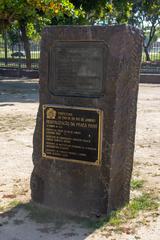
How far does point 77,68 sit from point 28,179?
2011 millimetres

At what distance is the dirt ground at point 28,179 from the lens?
484cm

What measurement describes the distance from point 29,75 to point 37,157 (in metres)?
20.8

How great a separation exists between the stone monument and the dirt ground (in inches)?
13.5

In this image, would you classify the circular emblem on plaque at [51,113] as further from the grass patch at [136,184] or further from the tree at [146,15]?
the tree at [146,15]

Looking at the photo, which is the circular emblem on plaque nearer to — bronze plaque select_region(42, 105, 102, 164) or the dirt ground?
bronze plaque select_region(42, 105, 102, 164)

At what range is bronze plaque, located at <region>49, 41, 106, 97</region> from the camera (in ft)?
16.5

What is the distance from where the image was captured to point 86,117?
5148mm

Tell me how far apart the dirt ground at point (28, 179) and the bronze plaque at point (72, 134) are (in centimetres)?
67

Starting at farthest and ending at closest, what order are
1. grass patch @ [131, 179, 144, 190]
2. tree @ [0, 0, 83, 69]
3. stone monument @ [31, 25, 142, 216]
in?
tree @ [0, 0, 83, 69], grass patch @ [131, 179, 144, 190], stone monument @ [31, 25, 142, 216]

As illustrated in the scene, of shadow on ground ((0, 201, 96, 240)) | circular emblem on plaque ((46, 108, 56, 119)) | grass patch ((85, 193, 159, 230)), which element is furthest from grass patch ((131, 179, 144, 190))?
circular emblem on plaque ((46, 108, 56, 119))

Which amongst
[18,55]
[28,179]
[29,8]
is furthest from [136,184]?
[18,55]

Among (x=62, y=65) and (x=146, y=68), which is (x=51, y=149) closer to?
(x=62, y=65)

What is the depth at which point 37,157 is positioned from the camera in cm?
552

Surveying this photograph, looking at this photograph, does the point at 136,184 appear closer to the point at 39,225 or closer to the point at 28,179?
the point at 28,179
